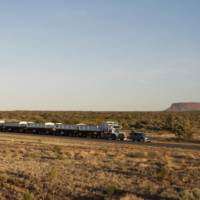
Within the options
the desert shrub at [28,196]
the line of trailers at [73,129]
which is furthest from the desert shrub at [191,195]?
the line of trailers at [73,129]

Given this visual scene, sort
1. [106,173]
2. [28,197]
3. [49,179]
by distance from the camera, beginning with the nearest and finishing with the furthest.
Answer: [28,197] → [49,179] → [106,173]

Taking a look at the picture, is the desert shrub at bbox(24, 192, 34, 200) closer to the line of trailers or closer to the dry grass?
the dry grass

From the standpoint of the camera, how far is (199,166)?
111ft

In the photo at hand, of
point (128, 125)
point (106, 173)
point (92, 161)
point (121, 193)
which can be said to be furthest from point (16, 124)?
point (121, 193)

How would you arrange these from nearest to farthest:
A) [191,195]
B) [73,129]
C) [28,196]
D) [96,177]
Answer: [191,195] < [28,196] < [96,177] < [73,129]

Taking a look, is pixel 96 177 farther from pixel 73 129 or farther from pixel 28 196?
pixel 73 129

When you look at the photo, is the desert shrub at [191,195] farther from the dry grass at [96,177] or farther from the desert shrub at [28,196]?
the desert shrub at [28,196]

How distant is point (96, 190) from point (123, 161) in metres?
12.3

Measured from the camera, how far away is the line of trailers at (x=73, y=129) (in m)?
70.6

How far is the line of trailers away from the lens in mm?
70625

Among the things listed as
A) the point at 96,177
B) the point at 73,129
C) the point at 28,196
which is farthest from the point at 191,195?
the point at 73,129

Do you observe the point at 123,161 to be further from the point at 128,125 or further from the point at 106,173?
the point at 128,125

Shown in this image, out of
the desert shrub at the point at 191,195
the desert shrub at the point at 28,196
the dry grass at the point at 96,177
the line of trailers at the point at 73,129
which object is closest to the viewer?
the desert shrub at the point at 191,195

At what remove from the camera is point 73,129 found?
76.8 metres
